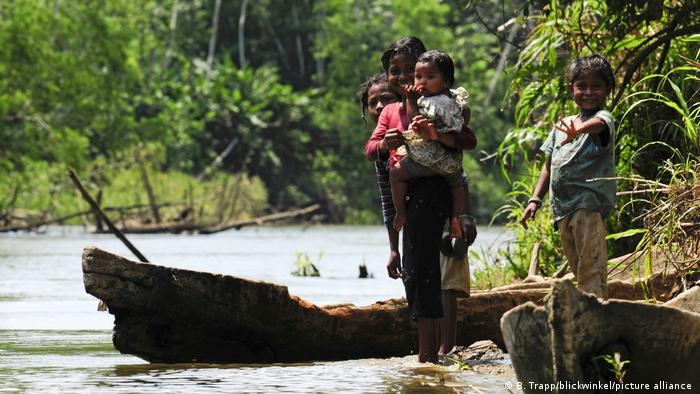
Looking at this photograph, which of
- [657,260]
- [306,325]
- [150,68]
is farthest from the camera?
[150,68]

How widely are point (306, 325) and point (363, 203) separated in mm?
32082

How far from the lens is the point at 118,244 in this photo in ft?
68.7

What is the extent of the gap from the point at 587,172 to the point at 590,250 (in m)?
0.32

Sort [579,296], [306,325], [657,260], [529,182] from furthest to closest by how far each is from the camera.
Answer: [529,182], [657,260], [306,325], [579,296]

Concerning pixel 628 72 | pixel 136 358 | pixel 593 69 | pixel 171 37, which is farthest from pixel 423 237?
pixel 171 37

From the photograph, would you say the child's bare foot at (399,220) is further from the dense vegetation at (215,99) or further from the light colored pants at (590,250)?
the dense vegetation at (215,99)

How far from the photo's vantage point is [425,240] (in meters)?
5.71

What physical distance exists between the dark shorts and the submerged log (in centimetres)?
136

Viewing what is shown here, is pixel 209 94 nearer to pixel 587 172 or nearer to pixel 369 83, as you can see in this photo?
pixel 369 83

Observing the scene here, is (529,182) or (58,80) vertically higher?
(58,80)

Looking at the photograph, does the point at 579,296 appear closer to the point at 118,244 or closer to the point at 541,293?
the point at 541,293

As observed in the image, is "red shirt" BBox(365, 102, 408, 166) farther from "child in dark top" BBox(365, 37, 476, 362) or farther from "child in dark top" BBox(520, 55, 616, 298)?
"child in dark top" BBox(520, 55, 616, 298)

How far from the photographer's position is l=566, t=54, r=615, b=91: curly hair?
5.65m

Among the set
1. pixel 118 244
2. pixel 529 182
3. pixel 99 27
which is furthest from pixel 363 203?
pixel 529 182
